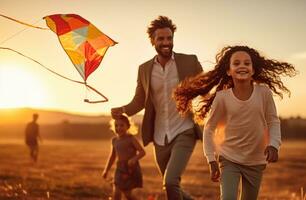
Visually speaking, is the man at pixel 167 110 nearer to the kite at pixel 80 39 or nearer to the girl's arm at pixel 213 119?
the kite at pixel 80 39

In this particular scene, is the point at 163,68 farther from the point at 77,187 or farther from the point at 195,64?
the point at 77,187

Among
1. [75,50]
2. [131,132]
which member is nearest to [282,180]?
[131,132]

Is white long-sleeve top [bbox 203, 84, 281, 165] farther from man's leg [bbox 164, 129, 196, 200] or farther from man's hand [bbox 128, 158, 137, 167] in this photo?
man's hand [bbox 128, 158, 137, 167]

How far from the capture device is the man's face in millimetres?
8703

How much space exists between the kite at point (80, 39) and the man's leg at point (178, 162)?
4.68ft

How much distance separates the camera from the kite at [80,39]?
30.3 feet

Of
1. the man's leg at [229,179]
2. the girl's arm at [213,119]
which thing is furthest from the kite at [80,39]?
the man's leg at [229,179]

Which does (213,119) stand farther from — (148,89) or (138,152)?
(138,152)

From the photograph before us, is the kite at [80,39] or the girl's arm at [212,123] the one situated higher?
the kite at [80,39]

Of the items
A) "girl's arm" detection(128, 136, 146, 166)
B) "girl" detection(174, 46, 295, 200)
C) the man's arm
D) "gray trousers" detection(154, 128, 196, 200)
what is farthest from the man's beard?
"girl's arm" detection(128, 136, 146, 166)

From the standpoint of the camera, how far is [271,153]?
702 centimetres

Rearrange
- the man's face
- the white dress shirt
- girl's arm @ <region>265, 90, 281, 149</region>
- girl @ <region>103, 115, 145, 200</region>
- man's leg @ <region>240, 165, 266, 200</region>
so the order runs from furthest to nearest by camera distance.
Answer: girl @ <region>103, 115, 145, 200</region>, the man's face, the white dress shirt, man's leg @ <region>240, 165, 266, 200</region>, girl's arm @ <region>265, 90, 281, 149</region>

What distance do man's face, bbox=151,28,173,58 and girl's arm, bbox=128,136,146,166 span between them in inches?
80.0

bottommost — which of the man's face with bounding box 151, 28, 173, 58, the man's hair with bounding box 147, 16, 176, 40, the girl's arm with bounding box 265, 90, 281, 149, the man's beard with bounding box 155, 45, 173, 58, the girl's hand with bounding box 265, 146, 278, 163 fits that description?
the girl's hand with bounding box 265, 146, 278, 163
